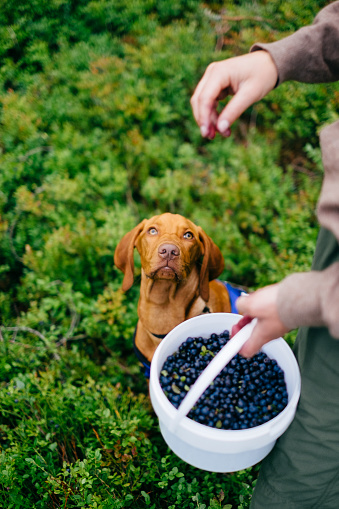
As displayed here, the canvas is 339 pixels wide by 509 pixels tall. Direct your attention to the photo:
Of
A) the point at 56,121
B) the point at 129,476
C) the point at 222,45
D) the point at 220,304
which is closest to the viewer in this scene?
the point at 129,476

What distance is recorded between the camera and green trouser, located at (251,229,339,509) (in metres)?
1.60

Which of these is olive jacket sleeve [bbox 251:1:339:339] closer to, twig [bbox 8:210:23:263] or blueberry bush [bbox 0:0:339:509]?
blueberry bush [bbox 0:0:339:509]

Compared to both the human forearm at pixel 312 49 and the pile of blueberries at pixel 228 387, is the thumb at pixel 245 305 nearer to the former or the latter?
the pile of blueberries at pixel 228 387

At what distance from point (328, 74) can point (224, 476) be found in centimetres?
259

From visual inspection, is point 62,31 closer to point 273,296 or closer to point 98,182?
point 98,182

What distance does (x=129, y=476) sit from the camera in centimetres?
226

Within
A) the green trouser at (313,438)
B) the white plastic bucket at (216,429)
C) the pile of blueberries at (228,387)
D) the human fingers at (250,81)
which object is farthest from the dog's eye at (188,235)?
the green trouser at (313,438)

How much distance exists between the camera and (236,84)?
181 centimetres

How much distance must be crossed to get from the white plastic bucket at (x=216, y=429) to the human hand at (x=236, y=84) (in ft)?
3.49

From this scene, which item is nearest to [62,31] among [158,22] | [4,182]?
[158,22]

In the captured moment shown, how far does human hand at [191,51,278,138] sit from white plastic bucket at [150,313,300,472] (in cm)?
106

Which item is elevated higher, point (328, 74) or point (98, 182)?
point (328, 74)

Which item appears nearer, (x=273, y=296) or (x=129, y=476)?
(x=273, y=296)

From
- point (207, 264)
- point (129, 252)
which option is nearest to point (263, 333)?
point (207, 264)
